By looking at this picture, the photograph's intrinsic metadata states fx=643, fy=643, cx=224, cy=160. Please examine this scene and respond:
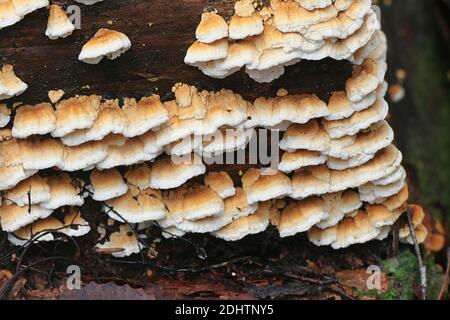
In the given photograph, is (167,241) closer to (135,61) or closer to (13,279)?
(13,279)

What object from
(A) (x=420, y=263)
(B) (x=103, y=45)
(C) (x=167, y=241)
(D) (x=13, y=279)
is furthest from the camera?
(A) (x=420, y=263)

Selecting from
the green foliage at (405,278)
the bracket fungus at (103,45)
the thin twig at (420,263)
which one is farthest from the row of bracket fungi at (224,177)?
the green foliage at (405,278)

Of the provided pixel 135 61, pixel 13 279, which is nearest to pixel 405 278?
pixel 135 61

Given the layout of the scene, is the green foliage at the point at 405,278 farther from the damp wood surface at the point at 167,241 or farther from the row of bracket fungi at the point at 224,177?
the row of bracket fungi at the point at 224,177

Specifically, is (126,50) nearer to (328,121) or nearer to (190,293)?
(328,121)

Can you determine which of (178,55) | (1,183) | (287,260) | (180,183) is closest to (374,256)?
(287,260)

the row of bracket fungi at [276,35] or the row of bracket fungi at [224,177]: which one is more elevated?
the row of bracket fungi at [276,35]
